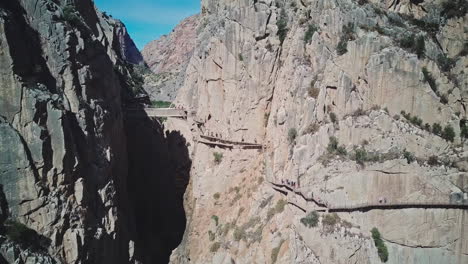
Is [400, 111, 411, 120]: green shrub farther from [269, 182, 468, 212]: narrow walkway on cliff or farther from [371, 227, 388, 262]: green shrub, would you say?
[371, 227, 388, 262]: green shrub

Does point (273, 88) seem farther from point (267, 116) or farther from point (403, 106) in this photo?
point (403, 106)

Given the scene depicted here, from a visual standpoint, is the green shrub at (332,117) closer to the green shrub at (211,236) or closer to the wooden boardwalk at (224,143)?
the wooden boardwalk at (224,143)

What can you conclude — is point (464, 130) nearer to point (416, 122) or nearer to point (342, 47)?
point (416, 122)

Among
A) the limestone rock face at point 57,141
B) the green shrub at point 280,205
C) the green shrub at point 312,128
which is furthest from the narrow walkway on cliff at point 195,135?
the limestone rock face at point 57,141

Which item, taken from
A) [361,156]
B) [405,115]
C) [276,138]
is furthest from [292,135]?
[405,115]

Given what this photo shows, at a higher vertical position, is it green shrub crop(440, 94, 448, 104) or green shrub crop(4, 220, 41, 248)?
green shrub crop(440, 94, 448, 104)

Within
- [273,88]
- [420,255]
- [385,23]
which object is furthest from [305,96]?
[420,255]

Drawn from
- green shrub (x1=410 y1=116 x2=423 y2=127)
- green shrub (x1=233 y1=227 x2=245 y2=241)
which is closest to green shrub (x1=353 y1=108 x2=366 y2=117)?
green shrub (x1=410 y1=116 x2=423 y2=127)
